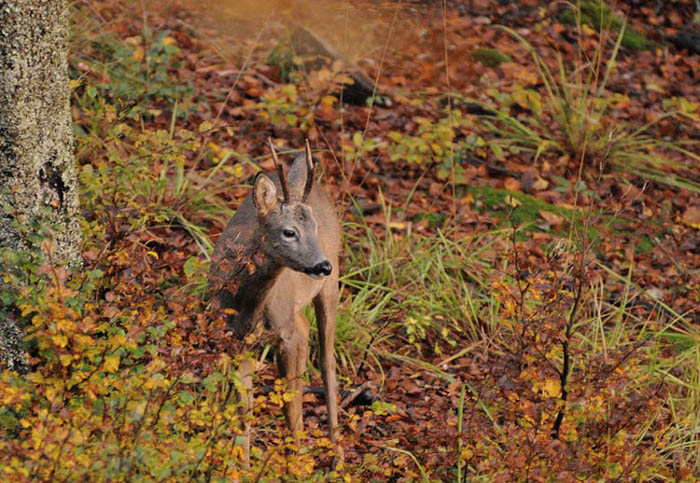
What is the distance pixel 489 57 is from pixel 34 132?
6.63 m

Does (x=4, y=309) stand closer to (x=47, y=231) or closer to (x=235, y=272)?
(x=47, y=231)

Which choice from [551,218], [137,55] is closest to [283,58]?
[137,55]

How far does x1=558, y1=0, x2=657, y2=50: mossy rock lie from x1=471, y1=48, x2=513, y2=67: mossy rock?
153 centimetres

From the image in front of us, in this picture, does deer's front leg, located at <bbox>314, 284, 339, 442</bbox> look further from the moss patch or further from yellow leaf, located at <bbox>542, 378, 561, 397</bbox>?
the moss patch

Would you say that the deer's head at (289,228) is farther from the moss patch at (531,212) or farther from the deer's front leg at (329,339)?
the moss patch at (531,212)

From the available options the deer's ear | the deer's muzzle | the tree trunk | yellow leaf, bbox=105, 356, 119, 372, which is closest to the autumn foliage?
yellow leaf, bbox=105, 356, 119, 372

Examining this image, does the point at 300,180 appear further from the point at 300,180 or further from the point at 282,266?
the point at 282,266

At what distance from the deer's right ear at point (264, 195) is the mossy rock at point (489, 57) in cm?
623

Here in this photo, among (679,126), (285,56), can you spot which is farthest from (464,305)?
(679,126)

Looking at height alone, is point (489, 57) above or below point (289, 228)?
below

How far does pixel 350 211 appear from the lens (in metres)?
6.78

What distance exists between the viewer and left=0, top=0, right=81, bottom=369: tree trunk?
3.76 meters

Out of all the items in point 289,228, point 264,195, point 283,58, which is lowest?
point 283,58

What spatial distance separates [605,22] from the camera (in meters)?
10.8
